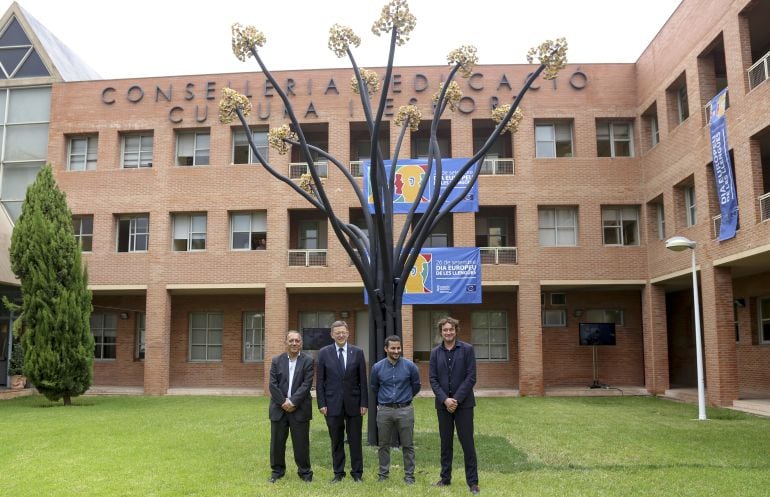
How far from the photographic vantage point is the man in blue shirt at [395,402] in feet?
26.1

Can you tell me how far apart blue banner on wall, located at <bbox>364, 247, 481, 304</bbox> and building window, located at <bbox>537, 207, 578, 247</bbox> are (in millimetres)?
3290

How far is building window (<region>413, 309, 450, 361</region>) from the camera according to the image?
23734 mm

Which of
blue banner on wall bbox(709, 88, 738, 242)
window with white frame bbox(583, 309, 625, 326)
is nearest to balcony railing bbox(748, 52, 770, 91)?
blue banner on wall bbox(709, 88, 738, 242)

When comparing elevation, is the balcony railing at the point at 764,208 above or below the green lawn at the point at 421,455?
above

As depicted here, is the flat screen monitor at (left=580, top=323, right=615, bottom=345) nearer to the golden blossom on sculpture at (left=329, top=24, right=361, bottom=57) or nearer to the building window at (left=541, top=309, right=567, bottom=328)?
the building window at (left=541, top=309, right=567, bottom=328)

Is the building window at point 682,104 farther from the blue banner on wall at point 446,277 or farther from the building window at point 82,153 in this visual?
the building window at point 82,153

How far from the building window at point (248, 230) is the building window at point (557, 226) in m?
9.00

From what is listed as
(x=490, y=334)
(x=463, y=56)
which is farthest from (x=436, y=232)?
(x=463, y=56)

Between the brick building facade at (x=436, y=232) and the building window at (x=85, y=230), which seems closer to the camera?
the brick building facade at (x=436, y=232)

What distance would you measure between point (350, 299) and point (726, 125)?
1279 cm

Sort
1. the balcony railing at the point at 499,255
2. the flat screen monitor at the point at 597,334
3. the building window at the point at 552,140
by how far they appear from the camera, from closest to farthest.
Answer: the flat screen monitor at the point at 597,334 → the balcony railing at the point at 499,255 → the building window at the point at 552,140

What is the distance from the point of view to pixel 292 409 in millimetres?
8172

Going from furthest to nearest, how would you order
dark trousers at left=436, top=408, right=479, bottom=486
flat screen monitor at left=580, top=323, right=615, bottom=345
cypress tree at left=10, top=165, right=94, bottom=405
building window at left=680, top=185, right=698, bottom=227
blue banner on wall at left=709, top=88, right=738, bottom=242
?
flat screen monitor at left=580, top=323, right=615, bottom=345, building window at left=680, top=185, right=698, bottom=227, cypress tree at left=10, top=165, right=94, bottom=405, blue banner on wall at left=709, top=88, right=738, bottom=242, dark trousers at left=436, top=408, right=479, bottom=486

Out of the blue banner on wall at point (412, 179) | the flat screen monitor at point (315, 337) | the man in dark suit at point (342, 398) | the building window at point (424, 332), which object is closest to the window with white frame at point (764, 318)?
the blue banner on wall at point (412, 179)
